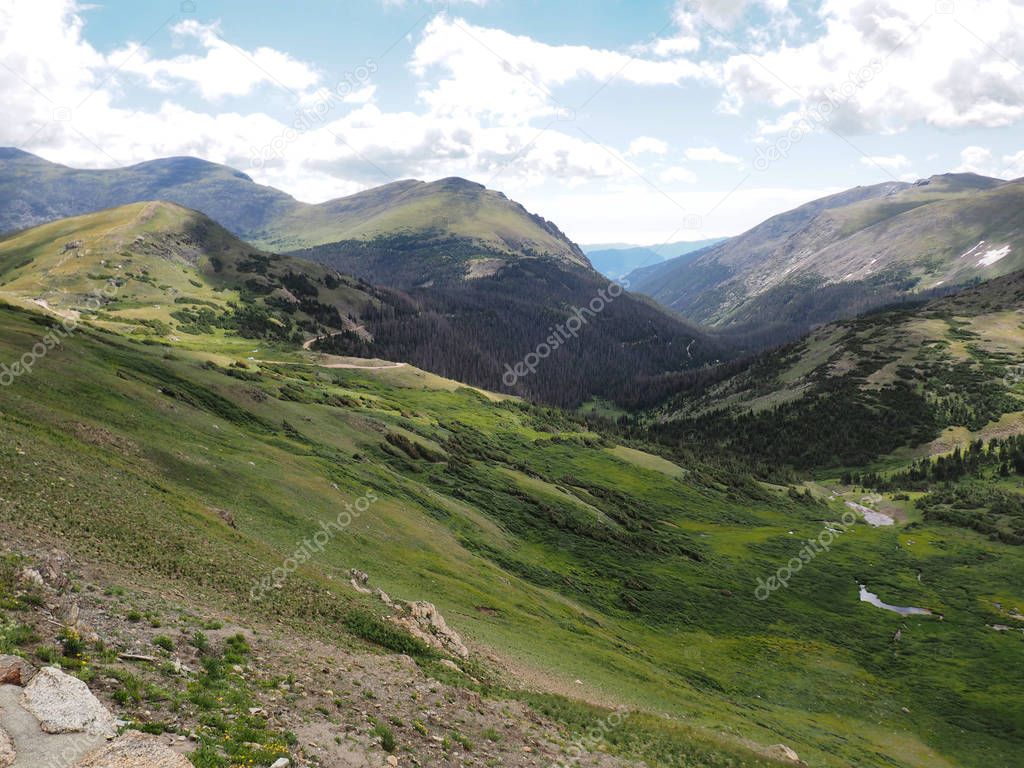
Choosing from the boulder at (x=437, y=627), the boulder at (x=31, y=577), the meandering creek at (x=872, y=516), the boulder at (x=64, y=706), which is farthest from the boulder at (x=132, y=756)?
the meandering creek at (x=872, y=516)

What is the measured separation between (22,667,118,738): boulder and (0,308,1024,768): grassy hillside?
11136mm

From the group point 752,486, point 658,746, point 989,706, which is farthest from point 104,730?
point 752,486

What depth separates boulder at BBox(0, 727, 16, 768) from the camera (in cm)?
1160

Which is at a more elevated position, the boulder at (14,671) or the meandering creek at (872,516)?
the boulder at (14,671)

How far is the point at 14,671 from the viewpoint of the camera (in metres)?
13.9

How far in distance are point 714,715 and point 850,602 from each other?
58392mm

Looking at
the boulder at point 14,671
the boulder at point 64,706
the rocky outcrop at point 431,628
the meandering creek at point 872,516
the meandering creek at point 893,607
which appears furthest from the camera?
the meandering creek at point 872,516

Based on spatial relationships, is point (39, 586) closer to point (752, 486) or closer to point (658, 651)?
→ point (658, 651)

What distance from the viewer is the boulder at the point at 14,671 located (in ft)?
45.0

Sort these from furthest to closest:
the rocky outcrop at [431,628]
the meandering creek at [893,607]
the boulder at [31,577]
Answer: the meandering creek at [893,607]
the rocky outcrop at [431,628]
the boulder at [31,577]

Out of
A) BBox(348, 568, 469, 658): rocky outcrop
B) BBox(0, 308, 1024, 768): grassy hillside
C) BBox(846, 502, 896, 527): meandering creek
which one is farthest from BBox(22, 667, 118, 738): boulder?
BBox(846, 502, 896, 527): meandering creek

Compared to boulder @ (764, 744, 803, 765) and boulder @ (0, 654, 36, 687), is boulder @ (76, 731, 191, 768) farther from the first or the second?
boulder @ (764, 744, 803, 765)

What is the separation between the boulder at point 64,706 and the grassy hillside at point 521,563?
438 inches

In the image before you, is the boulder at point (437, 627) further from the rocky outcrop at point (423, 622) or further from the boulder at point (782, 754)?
the boulder at point (782, 754)
